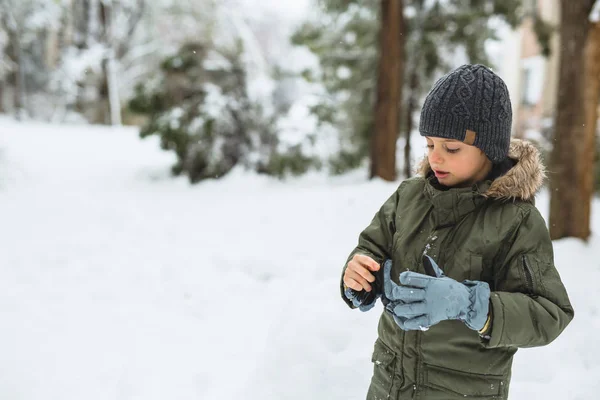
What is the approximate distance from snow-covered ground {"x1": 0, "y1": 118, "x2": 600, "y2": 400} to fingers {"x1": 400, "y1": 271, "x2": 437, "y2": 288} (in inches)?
79.7

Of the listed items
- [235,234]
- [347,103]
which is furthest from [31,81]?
[235,234]

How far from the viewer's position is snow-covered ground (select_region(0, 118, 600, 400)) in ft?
10.9

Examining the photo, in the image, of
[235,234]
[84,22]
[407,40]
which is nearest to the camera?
[235,234]

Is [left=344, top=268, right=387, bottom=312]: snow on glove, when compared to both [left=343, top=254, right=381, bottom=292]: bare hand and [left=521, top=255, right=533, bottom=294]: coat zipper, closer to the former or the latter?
[left=343, top=254, right=381, bottom=292]: bare hand

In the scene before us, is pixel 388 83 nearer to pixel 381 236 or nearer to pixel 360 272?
pixel 381 236

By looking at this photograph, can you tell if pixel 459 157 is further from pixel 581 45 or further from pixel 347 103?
pixel 347 103

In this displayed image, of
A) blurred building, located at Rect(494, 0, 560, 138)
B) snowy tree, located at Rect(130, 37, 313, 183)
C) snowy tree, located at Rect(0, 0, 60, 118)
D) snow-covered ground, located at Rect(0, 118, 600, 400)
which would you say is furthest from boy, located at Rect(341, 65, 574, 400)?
snowy tree, located at Rect(0, 0, 60, 118)

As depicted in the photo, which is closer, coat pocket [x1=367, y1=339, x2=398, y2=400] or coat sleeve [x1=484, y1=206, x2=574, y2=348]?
coat sleeve [x1=484, y1=206, x2=574, y2=348]

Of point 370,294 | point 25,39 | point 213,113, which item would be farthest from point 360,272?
point 25,39

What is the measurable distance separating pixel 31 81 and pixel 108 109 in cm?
704

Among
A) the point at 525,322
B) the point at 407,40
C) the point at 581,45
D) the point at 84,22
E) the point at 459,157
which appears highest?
the point at 84,22

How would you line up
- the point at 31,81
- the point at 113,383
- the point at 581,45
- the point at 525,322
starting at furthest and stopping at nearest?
the point at 31,81 < the point at 581,45 < the point at 113,383 < the point at 525,322

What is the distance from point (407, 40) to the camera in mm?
10203

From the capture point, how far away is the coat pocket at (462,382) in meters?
1.62
